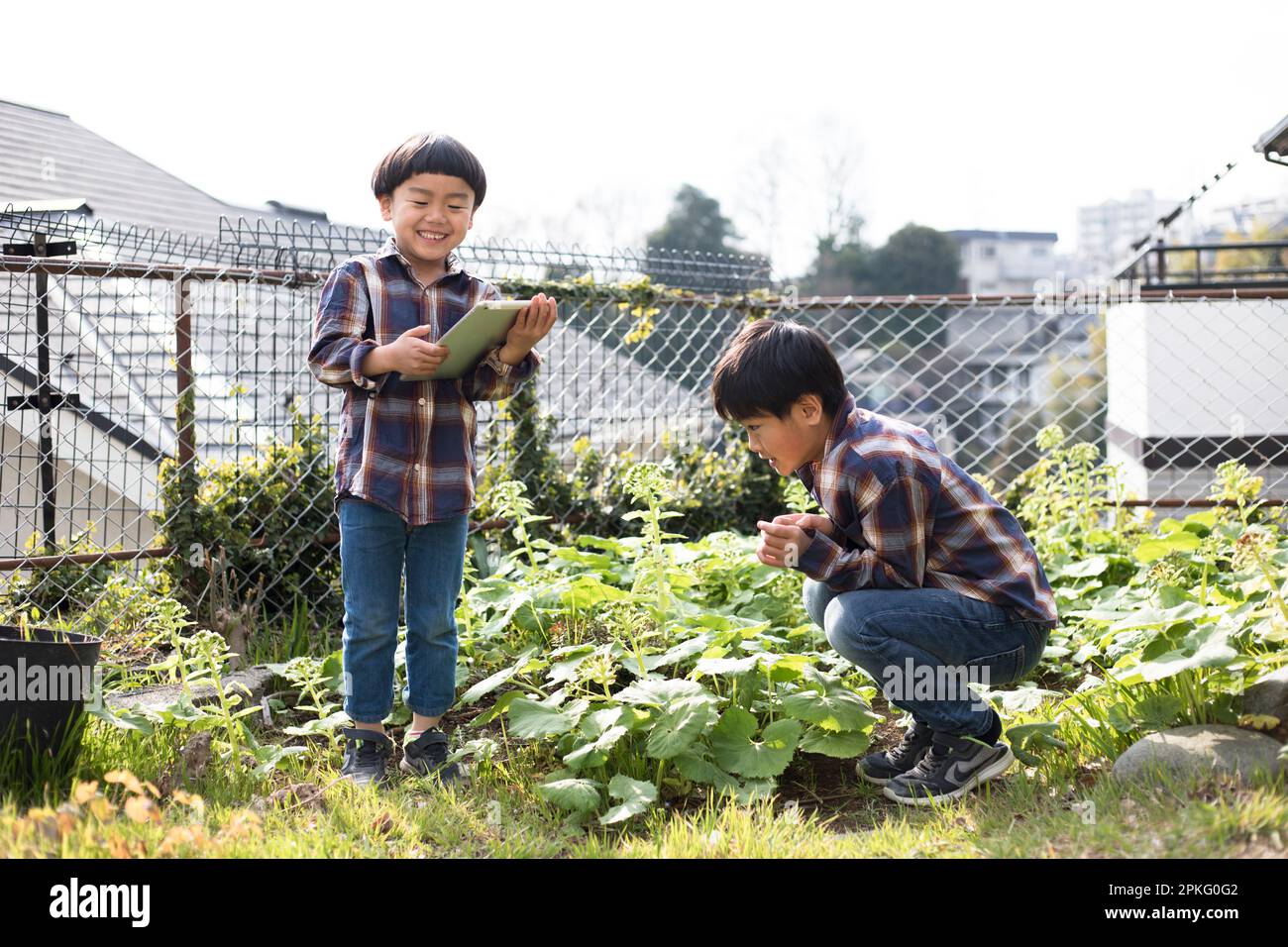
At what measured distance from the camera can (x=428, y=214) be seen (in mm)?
2332

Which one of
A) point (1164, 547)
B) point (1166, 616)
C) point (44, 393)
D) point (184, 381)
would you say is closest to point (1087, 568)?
point (1164, 547)

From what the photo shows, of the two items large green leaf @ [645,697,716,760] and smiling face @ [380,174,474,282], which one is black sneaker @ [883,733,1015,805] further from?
smiling face @ [380,174,474,282]

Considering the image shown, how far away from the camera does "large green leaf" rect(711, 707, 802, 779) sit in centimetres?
217

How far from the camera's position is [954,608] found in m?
2.14

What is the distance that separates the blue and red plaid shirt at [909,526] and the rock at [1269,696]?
0.39 meters

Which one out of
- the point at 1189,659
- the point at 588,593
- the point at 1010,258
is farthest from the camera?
the point at 1010,258

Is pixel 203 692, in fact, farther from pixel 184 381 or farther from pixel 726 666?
pixel 726 666

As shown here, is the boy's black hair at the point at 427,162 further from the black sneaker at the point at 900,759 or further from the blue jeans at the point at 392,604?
the black sneaker at the point at 900,759

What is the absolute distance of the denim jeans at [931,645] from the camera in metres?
2.12

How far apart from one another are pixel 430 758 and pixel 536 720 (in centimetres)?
28

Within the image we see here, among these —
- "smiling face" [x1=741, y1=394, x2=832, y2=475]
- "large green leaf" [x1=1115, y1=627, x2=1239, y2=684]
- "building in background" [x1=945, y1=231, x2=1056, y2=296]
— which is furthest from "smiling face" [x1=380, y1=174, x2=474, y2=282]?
"building in background" [x1=945, y1=231, x2=1056, y2=296]

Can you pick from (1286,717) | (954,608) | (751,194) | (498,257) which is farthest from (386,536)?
(751,194)

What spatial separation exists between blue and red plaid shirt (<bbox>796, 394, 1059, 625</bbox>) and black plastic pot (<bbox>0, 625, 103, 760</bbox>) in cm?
145

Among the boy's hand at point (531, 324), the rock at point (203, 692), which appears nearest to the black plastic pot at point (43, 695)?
the rock at point (203, 692)
